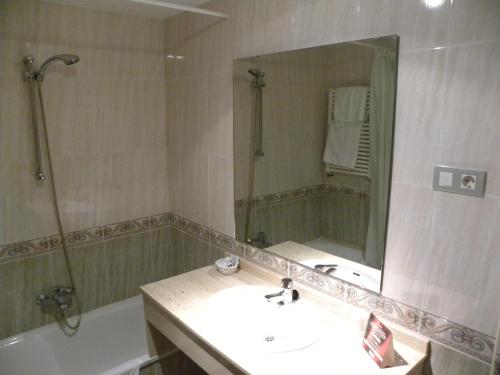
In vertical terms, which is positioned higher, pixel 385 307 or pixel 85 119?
pixel 85 119

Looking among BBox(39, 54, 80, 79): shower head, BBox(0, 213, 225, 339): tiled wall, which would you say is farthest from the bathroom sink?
BBox(39, 54, 80, 79): shower head

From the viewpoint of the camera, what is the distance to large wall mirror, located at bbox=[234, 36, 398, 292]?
4.63ft

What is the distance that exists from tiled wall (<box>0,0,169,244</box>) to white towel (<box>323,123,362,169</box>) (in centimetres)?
140

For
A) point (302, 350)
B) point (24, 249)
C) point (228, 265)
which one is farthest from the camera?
point (24, 249)

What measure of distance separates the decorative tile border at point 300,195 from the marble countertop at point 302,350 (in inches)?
14.8

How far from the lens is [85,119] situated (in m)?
2.28

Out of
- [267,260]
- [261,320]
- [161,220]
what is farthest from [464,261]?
[161,220]

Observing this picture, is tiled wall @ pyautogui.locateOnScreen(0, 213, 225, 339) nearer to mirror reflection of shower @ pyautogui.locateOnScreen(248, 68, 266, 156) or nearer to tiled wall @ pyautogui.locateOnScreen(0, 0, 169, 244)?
tiled wall @ pyautogui.locateOnScreen(0, 0, 169, 244)

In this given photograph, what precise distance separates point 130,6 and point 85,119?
0.72 m

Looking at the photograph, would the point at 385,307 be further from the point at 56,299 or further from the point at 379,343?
the point at 56,299

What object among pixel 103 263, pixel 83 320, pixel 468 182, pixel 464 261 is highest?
pixel 468 182

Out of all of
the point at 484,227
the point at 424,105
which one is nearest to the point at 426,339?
the point at 484,227

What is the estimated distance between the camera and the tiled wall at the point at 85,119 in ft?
6.60

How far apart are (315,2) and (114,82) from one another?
4.62 ft
